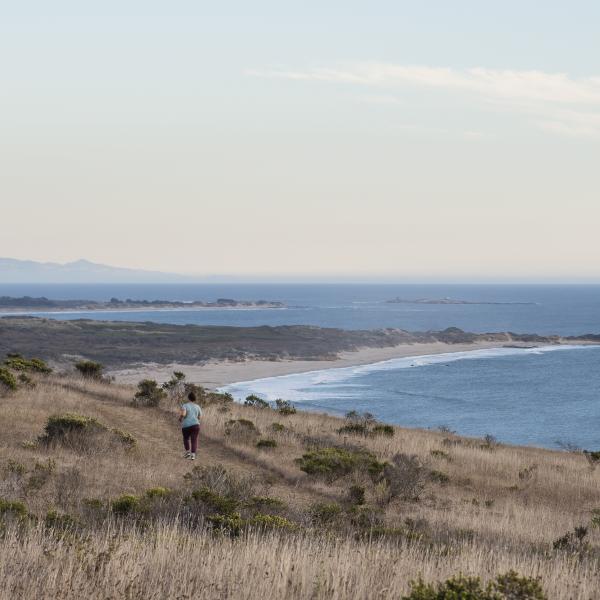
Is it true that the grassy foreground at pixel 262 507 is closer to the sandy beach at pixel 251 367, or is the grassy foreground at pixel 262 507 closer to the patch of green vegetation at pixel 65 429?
the patch of green vegetation at pixel 65 429

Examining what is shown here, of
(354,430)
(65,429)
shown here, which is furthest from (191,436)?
(354,430)

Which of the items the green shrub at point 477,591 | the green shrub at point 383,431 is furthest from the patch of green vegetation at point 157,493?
the green shrub at point 383,431

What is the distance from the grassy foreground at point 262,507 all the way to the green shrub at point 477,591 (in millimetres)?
62

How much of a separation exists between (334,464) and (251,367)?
69.0 m

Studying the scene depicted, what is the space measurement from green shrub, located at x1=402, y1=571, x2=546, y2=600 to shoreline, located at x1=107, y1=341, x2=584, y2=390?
6153cm

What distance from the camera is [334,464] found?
1675cm

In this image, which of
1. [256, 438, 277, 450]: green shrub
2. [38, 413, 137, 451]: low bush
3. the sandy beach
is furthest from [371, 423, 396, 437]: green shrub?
the sandy beach

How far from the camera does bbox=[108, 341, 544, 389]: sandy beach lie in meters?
73.3

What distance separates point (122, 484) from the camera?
13.6 m

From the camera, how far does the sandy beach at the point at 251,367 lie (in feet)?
241

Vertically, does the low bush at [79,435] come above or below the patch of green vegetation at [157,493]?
below

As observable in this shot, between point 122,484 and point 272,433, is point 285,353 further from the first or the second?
point 122,484

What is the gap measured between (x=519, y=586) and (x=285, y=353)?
92.0 metres

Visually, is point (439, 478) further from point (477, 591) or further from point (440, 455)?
point (477, 591)
